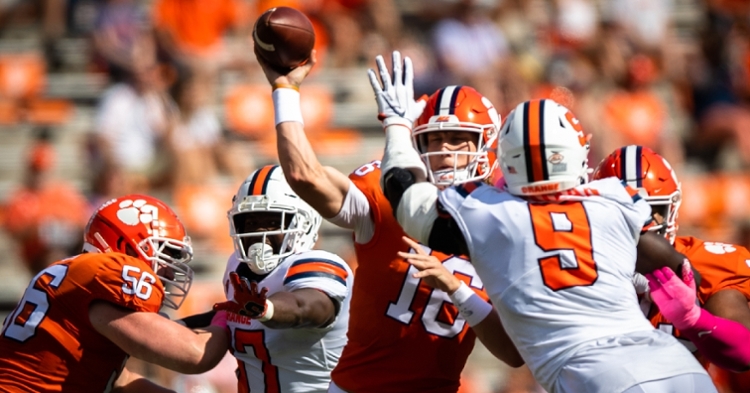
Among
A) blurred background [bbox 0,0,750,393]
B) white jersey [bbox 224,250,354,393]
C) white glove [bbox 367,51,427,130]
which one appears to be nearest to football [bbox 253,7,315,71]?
white glove [bbox 367,51,427,130]

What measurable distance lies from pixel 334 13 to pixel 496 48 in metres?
1.76

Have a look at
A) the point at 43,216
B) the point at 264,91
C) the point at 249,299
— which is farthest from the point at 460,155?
the point at 264,91

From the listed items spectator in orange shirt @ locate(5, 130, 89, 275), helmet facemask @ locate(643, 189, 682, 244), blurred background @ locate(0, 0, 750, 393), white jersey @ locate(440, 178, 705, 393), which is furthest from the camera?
blurred background @ locate(0, 0, 750, 393)

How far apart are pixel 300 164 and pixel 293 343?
2.72ft

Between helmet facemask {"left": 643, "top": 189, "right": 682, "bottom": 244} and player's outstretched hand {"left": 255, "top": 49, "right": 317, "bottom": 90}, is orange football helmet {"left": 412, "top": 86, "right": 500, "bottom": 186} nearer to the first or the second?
player's outstretched hand {"left": 255, "top": 49, "right": 317, "bottom": 90}

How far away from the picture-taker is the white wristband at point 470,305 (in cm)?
383

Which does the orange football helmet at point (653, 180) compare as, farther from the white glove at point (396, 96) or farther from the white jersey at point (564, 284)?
the white glove at point (396, 96)

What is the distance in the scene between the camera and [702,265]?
14.5 ft

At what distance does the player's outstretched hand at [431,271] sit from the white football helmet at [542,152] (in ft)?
1.25

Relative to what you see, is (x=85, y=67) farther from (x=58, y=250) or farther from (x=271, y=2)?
(x=58, y=250)

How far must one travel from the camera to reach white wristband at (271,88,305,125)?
13.1ft

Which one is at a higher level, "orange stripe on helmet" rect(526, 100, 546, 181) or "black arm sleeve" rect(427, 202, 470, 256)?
"orange stripe on helmet" rect(526, 100, 546, 181)

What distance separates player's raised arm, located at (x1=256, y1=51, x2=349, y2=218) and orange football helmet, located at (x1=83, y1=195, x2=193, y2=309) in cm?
83

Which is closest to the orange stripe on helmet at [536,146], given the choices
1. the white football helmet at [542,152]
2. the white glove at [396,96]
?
the white football helmet at [542,152]
